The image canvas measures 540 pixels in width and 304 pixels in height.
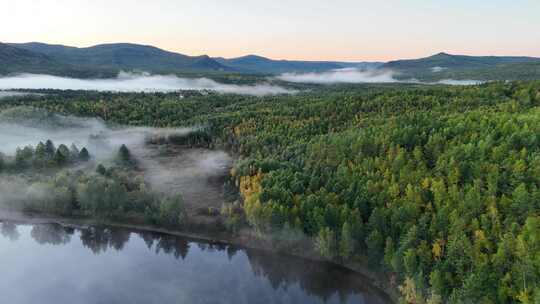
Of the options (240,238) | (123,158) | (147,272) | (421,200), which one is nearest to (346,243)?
(421,200)

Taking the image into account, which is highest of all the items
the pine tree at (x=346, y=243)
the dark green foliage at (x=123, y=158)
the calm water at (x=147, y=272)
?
the dark green foliage at (x=123, y=158)

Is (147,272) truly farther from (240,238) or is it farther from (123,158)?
(123,158)

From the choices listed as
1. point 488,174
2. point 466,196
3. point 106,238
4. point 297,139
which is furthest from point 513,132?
point 106,238

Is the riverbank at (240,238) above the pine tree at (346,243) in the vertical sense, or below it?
below

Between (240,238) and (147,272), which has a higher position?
(240,238)

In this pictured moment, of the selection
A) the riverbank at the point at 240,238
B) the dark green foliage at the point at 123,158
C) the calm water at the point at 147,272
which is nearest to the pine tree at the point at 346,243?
the riverbank at the point at 240,238

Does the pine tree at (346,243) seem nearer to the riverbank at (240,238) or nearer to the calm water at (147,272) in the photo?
the riverbank at (240,238)

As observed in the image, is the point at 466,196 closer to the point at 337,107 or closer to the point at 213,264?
the point at 213,264
